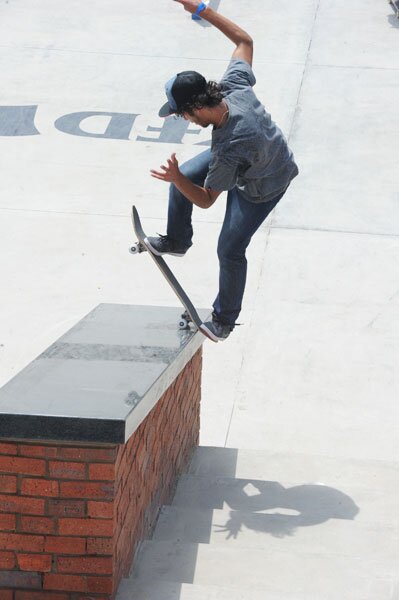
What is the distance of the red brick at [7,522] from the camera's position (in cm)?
381

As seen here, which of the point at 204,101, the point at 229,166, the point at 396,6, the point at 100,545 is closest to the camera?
the point at 100,545

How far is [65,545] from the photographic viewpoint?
12.5 ft

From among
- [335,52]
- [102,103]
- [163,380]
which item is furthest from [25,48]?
[163,380]

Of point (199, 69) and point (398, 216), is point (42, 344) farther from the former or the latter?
point (199, 69)

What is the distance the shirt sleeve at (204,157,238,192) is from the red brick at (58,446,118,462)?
170 cm

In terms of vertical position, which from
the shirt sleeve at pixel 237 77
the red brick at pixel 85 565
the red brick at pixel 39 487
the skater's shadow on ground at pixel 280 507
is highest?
the shirt sleeve at pixel 237 77

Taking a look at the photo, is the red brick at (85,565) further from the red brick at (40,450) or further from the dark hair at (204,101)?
the dark hair at (204,101)

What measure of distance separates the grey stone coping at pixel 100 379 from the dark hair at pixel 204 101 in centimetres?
105

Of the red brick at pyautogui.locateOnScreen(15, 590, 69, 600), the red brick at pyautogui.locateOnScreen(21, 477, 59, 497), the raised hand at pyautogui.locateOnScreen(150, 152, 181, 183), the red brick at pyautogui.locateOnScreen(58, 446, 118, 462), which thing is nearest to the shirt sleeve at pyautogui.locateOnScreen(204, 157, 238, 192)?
the raised hand at pyautogui.locateOnScreen(150, 152, 181, 183)

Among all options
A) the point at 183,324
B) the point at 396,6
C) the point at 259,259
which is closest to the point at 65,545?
the point at 183,324

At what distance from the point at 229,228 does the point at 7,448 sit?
207 centimetres

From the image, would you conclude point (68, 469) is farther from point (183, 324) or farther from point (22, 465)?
point (183, 324)

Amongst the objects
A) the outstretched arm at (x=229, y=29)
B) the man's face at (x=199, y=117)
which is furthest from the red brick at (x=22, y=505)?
the outstretched arm at (x=229, y=29)

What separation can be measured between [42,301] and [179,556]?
14.6 ft
